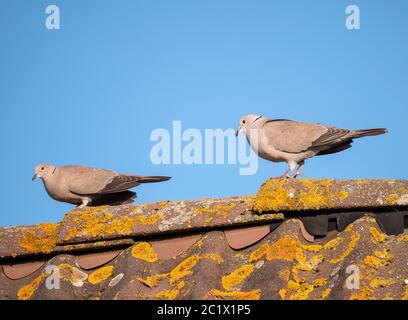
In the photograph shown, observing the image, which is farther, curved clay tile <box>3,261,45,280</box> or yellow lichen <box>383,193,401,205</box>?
curved clay tile <box>3,261,45,280</box>

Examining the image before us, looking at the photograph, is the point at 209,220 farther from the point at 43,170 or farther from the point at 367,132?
the point at 43,170

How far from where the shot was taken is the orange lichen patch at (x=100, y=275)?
17.3 ft

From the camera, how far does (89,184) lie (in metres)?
8.60

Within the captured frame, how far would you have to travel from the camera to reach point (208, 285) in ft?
15.3

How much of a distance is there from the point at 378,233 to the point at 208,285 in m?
1.26

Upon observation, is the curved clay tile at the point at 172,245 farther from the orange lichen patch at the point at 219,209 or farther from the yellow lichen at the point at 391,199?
the yellow lichen at the point at 391,199

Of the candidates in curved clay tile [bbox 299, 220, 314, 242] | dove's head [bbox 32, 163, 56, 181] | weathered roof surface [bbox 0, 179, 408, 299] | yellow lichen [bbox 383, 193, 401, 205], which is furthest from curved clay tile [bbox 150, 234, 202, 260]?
dove's head [bbox 32, 163, 56, 181]

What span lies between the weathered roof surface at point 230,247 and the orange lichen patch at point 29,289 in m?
0.01

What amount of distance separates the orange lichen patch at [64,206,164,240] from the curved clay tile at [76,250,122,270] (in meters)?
0.16

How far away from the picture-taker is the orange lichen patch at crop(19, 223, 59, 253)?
5.80 meters

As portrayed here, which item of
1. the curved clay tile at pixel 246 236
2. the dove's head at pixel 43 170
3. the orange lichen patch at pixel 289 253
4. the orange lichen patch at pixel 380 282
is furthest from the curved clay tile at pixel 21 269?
the dove's head at pixel 43 170

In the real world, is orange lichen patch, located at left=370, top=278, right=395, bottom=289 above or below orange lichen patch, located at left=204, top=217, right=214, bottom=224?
below

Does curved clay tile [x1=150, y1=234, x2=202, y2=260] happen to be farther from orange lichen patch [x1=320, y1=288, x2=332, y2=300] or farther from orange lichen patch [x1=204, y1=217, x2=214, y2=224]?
orange lichen patch [x1=320, y1=288, x2=332, y2=300]
